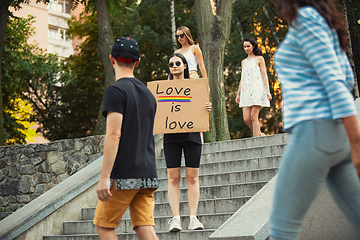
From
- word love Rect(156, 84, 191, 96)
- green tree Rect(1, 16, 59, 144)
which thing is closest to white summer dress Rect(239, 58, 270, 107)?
word love Rect(156, 84, 191, 96)

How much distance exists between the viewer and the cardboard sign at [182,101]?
17.0 ft

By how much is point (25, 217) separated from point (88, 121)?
58.9 ft

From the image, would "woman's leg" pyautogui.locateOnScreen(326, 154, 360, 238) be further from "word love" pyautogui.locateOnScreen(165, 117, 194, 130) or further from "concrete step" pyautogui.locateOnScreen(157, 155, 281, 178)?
"concrete step" pyautogui.locateOnScreen(157, 155, 281, 178)

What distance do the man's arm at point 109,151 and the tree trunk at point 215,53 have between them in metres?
8.75

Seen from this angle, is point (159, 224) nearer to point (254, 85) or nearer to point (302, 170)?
point (254, 85)

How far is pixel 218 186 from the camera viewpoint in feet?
20.5

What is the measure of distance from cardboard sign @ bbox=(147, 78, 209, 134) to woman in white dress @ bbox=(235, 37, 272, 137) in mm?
3214

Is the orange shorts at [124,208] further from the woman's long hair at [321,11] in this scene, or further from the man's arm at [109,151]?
the woman's long hair at [321,11]

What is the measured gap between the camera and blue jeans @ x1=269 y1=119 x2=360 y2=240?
1.89 m

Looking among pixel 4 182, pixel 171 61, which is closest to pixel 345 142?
pixel 171 61

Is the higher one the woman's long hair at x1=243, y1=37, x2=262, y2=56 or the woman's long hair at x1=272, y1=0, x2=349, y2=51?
the woman's long hair at x1=243, y1=37, x2=262, y2=56

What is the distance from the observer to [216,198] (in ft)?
20.4

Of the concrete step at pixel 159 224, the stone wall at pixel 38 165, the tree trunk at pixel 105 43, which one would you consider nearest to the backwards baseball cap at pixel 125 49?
the concrete step at pixel 159 224

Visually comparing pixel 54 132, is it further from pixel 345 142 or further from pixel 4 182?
pixel 345 142
